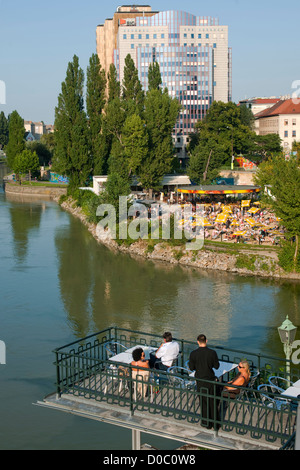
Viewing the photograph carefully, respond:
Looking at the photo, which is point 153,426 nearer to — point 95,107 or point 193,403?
point 193,403

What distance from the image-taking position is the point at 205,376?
24.6 feet

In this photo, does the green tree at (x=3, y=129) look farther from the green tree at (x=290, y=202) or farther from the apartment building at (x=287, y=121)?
the green tree at (x=290, y=202)

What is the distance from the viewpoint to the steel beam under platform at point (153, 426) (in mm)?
7012

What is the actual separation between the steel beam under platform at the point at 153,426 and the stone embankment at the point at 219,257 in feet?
54.3

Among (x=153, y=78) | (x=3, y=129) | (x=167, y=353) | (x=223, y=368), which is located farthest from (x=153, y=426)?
(x=3, y=129)

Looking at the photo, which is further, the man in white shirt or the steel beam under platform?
the man in white shirt

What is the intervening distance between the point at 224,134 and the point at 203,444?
59.9m

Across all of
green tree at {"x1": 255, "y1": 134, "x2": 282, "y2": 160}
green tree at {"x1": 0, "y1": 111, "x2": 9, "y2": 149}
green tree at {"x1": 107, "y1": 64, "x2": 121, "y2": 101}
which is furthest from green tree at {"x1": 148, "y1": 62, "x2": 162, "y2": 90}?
green tree at {"x1": 0, "y1": 111, "x2": 9, "y2": 149}

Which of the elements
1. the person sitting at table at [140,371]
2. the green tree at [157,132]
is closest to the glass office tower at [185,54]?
the green tree at [157,132]

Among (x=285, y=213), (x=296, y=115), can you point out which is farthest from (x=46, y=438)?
(x=296, y=115)

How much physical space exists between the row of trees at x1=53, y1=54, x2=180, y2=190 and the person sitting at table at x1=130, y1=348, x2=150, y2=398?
113 ft

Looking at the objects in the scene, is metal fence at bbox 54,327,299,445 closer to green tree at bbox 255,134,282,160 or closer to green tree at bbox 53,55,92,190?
green tree at bbox 53,55,92,190

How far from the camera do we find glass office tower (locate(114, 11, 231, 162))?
87688mm

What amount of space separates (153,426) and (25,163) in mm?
59495
